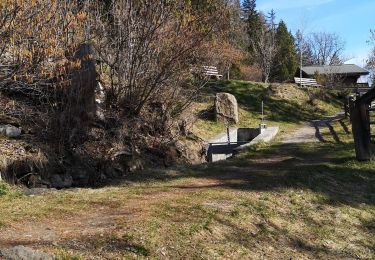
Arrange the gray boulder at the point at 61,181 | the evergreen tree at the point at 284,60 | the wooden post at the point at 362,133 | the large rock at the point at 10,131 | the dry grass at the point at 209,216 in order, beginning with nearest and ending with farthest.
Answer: the dry grass at the point at 209,216
the gray boulder at the point at 61,181
the large rock at the point at 10,131
the wooden post at the point at 362,133
the evergreen tree at the point at 284,60

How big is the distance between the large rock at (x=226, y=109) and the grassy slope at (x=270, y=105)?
0.39 meters

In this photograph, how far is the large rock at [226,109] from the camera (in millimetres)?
23031

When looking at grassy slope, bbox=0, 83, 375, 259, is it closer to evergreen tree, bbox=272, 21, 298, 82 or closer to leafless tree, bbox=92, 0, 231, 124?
leafless tree, bbox=92, 0, 231, 124

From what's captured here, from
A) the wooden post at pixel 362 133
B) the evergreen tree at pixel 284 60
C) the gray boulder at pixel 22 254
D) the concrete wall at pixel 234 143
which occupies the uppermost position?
the evergreen tree at pixel 284 60

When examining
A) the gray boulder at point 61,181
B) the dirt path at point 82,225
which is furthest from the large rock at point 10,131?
the dirt path at point 82,225

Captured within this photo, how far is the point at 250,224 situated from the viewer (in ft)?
21.0

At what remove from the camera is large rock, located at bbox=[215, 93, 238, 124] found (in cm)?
2303

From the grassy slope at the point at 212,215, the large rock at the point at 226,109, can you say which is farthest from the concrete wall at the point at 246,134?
the grassy slope at the point at 212,215

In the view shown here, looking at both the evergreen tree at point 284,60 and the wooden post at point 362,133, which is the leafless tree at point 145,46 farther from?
the evergreen tree at point 284,60

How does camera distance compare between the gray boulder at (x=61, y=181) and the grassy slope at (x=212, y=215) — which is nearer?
the grassy slope at (x=212, y=215)

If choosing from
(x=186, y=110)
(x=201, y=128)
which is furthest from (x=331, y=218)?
(x=201, y=128)

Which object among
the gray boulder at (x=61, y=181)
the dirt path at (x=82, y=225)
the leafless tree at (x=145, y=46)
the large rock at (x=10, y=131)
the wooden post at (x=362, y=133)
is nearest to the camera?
the dirt path at (x=82, y=225)

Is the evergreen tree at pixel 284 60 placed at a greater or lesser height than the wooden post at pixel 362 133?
greater

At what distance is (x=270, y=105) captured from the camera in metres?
27.9
